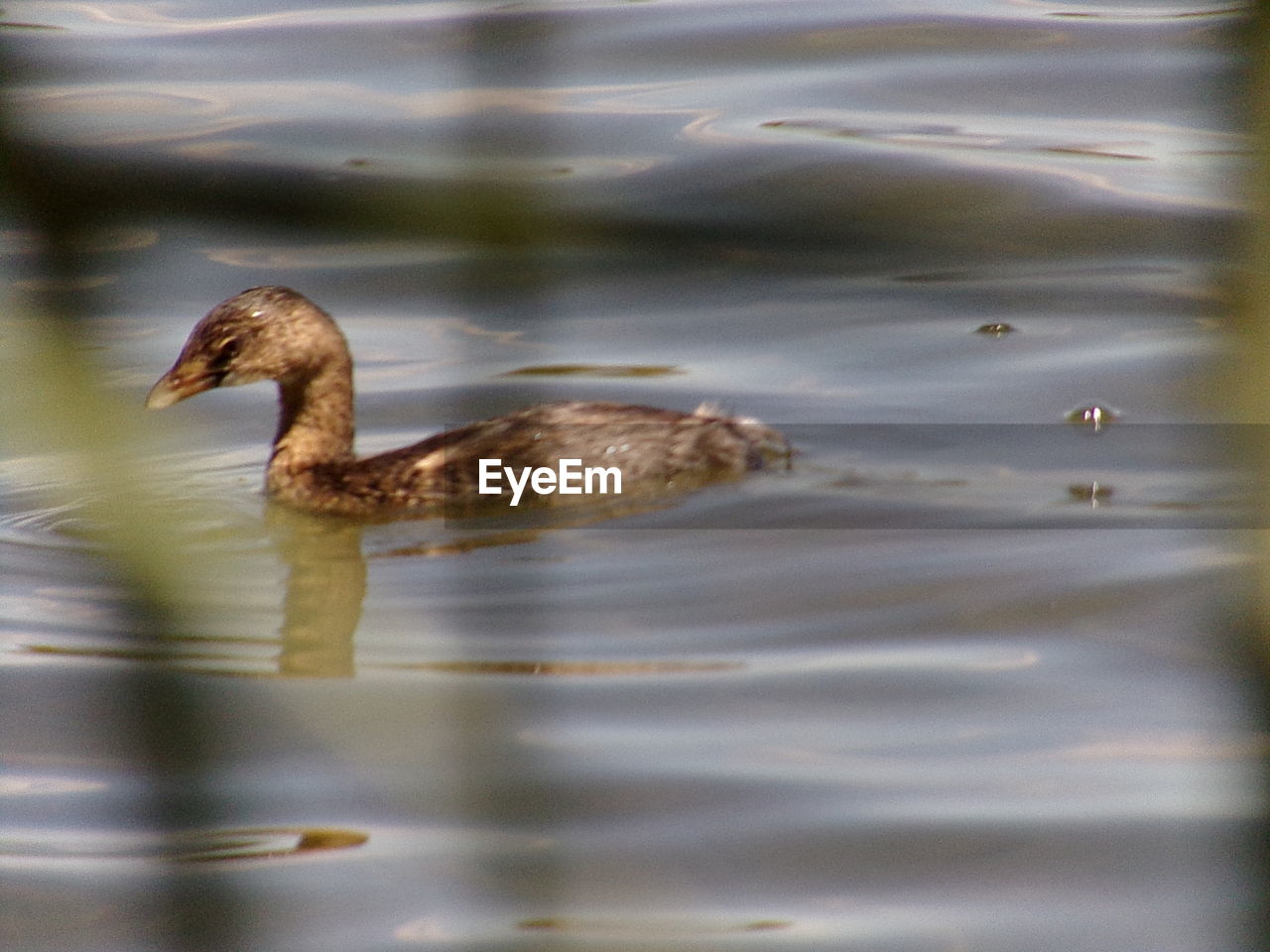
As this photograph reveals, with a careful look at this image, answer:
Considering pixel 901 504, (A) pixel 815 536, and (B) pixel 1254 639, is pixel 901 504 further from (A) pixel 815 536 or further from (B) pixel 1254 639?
(B) pixel 1254 639

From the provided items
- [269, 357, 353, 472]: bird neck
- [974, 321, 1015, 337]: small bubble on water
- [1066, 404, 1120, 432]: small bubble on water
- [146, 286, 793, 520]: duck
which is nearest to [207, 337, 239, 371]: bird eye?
[146, 286, 793, 520]: duck

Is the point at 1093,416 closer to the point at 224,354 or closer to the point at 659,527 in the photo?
the point at 659,527

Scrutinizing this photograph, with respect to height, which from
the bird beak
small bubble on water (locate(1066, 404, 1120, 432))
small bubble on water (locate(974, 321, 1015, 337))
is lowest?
small bubble on water (locate(1066, 404, 1120, 432))

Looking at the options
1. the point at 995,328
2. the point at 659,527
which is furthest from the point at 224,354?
the point at 995,328

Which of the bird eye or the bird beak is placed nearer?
the bird beak

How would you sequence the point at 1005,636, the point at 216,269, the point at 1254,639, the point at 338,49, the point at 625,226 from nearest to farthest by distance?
the point at 1254,639
the point at 625,226
the point at 338,49
the point at 1005,636
the point at 216,269

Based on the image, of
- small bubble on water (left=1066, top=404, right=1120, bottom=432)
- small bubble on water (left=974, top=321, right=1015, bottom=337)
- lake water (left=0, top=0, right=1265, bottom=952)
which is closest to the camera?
lake water (left=0, top=0, right=1265, bottom=952)

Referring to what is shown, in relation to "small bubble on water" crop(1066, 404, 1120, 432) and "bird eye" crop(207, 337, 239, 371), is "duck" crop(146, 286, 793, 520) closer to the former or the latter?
"bird eye" crop(207, 337, 239, 371)

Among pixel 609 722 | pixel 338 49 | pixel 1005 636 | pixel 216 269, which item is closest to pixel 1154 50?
pixel 338 49
